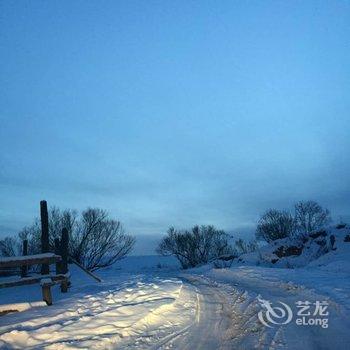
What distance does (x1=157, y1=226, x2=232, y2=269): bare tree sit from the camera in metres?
51.2

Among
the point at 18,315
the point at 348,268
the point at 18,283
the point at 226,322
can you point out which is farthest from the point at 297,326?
the point at 348,268

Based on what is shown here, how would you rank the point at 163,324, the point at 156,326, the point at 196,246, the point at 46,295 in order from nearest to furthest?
the point at 156,326
the point at 163,324
the point at 46,295
the point at 196,246

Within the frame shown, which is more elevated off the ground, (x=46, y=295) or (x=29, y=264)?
(x=29, y=264)

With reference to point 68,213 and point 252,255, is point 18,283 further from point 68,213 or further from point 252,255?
point 252,255

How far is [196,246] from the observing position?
51.9m

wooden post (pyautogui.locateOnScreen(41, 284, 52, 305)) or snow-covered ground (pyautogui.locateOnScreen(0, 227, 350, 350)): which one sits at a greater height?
wooden post (pyautogui.locateOnScreen(41, 284, 52, 305))

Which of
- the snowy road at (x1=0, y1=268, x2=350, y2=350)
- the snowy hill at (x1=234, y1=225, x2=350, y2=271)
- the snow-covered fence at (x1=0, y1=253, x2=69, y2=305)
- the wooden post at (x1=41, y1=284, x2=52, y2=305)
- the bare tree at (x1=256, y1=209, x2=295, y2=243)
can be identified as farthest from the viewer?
the bare tree at (x1=256, y1=209, x2=295, y2=243)

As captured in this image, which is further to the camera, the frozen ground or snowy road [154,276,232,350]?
snowy road [154,276,232,350]

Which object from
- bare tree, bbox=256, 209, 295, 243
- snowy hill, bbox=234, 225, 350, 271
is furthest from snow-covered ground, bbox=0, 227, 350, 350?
bare tree, bbox=256, 209, 295, 243

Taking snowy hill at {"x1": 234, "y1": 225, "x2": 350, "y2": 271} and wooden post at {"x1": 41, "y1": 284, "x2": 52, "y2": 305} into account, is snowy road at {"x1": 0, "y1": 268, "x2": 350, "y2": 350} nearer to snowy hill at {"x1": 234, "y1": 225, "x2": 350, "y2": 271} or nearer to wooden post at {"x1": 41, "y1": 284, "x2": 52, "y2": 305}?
wooden post at {"x1": 41, "y1": 284, "x2": 52, "y2": 305}

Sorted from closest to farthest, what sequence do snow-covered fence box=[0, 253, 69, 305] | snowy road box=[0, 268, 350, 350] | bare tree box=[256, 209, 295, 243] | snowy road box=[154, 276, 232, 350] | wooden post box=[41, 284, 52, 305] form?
snowy road box=[0, 268, 350, 350] → snowy road box=[154, 276, 232, 350] → snow-covered fence box=[0, 253, 69, 305] → wooden post box=[41, 284, 52, 305] → bare tree box=[256, 209, 295, 243]

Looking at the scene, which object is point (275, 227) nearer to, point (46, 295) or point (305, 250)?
point (305, 250)

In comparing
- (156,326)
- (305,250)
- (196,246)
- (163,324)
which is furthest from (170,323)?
(196,246)

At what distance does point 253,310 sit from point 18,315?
200 inches
